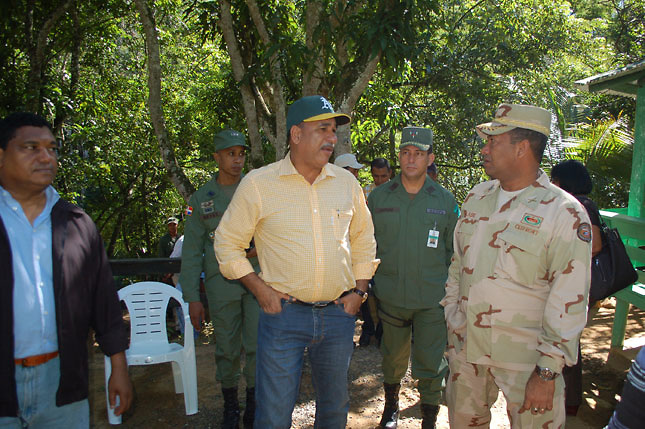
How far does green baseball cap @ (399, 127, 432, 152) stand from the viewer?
3600 millimetres

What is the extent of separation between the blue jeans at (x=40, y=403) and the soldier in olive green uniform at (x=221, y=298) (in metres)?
1.61

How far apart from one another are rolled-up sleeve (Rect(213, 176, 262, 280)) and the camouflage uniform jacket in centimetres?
116

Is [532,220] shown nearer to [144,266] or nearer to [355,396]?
[355,396]

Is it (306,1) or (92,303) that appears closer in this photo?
(92,303)

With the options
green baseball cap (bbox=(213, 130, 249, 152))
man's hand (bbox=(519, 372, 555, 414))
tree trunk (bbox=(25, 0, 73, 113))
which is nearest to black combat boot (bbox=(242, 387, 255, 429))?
green baseball cap (bbox=(213, 130, 249, 152))

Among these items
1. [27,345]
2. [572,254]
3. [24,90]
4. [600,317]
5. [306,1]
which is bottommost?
[600,317]

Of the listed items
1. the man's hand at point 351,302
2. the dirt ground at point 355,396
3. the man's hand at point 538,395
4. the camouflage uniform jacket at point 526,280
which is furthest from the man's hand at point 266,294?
the dirt ground at point 355,396

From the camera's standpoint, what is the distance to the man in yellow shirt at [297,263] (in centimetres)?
249

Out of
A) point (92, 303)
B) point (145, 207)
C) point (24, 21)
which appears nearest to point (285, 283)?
point (92, 303)

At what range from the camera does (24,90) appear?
667cm

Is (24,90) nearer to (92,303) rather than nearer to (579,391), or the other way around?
(92,303)

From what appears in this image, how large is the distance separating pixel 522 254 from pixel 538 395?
63cm

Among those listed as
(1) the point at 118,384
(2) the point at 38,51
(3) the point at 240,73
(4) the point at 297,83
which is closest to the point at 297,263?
(1) the point at 118,384

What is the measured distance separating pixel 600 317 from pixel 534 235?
537cm
